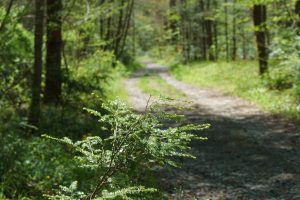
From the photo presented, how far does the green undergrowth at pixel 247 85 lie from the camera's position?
14195mm

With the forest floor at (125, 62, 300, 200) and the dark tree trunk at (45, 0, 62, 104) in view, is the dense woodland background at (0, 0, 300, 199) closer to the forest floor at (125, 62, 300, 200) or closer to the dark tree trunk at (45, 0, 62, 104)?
the dark tree trunk at (45, 0, 62, 104)

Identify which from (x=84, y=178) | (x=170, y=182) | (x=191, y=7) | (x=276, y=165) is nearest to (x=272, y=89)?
(x=276, y=165)

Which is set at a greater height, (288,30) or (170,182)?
(288,30)

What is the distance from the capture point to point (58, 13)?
38.2 ft

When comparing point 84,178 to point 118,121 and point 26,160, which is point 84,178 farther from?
point 118,121

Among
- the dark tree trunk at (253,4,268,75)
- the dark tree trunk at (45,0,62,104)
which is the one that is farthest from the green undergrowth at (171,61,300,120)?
the dark tree trunk at (45,0,62,104)

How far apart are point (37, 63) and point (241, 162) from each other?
530 centimetres

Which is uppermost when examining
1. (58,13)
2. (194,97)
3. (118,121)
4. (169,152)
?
(58,13)

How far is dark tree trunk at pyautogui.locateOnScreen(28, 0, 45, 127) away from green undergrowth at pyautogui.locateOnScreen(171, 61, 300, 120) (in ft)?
24.3

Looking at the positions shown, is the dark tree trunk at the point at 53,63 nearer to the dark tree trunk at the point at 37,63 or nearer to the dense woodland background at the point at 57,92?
the dense woodland background at the point at 57,92

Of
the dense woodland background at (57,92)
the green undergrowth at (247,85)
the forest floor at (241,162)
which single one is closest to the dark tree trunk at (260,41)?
the dense woodland background at (57,92)

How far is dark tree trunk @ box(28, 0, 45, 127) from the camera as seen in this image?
973 centimetres

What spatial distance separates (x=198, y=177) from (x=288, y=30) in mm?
9347

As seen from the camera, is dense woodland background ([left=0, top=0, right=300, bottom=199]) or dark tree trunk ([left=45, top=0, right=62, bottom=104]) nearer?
dense woodland background ([left=0, top=0, right=300, bottom=199])
